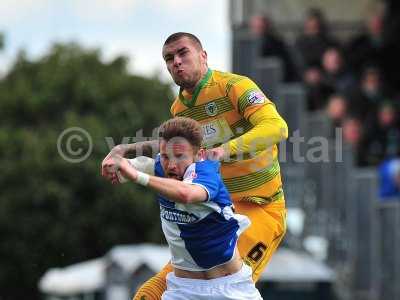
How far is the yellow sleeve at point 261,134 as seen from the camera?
1180 centimetres

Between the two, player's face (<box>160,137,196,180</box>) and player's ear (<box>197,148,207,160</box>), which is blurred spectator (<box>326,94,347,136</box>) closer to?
player's ear (<box>197,148,207,160</box>)

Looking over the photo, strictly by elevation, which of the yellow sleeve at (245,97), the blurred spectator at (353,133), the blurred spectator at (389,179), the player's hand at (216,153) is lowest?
the blurred spectator at (389,179)

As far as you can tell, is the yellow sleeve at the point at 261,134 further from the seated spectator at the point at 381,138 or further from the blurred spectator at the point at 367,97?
the blurred spectator at the point at 367,97

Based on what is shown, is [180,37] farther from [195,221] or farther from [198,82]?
[195,221]

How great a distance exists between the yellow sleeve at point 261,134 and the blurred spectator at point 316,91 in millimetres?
12874

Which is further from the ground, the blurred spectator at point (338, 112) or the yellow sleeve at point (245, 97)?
the yellow sleeve at point (245, 97)

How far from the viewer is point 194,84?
40.8ft

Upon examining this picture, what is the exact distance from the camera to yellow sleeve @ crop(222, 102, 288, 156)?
38.7ft

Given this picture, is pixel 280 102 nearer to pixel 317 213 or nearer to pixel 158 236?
pixel 317 213

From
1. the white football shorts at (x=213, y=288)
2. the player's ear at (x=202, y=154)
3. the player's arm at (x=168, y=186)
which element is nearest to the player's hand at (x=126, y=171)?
the player's arm at (x=168, y=186)

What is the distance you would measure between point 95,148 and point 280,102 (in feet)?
35.8

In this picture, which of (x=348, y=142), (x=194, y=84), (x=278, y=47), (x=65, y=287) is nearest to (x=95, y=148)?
(x=65, y=287)

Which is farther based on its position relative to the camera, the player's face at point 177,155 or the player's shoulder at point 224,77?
the player's shoulder at point 224,77

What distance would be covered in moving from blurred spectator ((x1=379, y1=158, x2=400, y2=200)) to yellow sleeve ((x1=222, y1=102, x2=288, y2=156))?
32.2 feet
